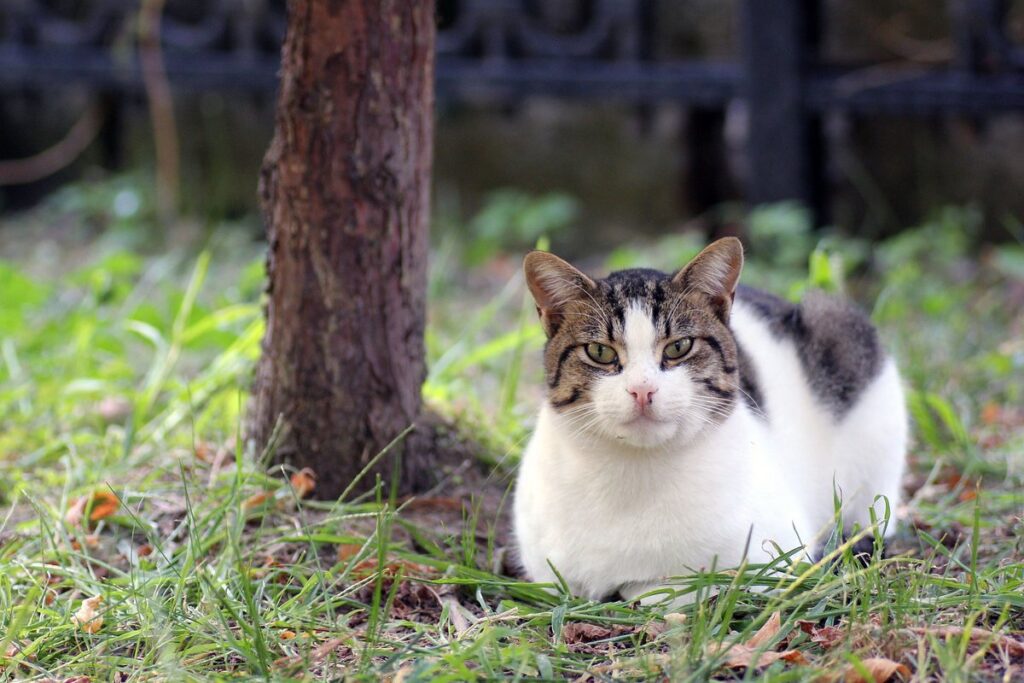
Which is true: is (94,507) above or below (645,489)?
below

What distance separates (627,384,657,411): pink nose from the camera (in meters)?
1.92

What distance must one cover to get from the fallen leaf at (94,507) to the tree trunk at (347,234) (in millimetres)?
359

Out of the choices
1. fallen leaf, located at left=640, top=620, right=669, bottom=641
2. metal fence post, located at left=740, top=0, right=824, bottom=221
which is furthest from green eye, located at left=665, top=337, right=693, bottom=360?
metal fence post, located at left=740, top=0, right=824, bottom=221

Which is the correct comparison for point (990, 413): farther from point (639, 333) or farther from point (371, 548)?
point (371, 548)

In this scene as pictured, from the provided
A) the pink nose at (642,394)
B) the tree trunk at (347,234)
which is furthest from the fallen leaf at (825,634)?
the tree trunk at (347,234)

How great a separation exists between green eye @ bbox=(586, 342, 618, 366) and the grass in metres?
0.41

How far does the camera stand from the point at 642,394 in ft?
6.31

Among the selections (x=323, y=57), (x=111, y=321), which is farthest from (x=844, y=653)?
(x=111, y=321)

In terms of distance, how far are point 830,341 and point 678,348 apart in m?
0.66

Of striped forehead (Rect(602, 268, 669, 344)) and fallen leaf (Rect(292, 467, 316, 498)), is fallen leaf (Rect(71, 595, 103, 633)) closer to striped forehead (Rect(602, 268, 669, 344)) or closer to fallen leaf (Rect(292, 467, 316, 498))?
fallen leaf (Rect(292, 467, 316, 498))

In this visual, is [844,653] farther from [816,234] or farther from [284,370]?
[816,234]

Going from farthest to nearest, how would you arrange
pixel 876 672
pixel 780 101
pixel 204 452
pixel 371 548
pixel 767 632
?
1. pixel 780 101
2. pixel 204 452
3. pixel 371 548
4. pixel 767 632
5. pixel 876 672

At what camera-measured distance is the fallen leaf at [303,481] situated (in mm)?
2553

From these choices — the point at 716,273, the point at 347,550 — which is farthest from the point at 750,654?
the point at 347,550
